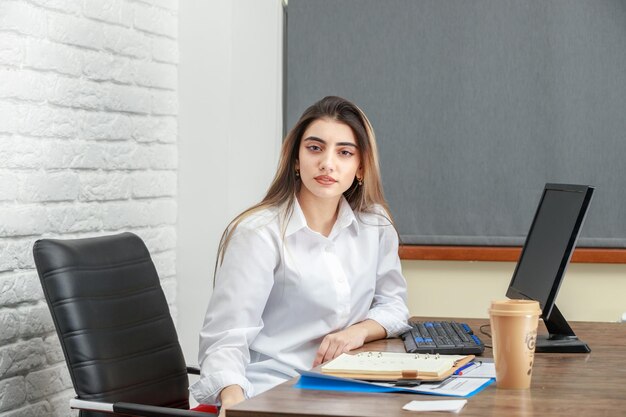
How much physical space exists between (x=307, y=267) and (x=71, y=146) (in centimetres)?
82

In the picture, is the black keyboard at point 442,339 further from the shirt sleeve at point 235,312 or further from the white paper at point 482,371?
the shirt sleeve at point 235,312

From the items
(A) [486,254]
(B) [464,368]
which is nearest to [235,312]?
(B) [464,368]

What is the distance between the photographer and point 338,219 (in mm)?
2389

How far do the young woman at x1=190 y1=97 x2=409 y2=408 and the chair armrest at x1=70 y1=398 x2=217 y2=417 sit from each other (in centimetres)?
7

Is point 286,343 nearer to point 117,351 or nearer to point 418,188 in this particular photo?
point 117,351

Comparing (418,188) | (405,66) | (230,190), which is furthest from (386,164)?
(230,190)

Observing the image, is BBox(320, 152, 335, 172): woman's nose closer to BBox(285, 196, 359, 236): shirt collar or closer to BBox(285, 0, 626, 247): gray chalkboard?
BBox(285, 196, 359, 236): shirt collar

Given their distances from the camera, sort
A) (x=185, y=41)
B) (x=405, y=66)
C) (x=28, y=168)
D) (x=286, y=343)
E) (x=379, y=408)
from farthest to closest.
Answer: (x=405, y=66) < (x=185, y=41) < (x=28, y=168) < (x=286, y=343) < (x=379, y=408)

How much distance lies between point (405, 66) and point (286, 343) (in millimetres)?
1525

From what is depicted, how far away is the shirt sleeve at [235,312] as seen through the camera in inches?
77.9

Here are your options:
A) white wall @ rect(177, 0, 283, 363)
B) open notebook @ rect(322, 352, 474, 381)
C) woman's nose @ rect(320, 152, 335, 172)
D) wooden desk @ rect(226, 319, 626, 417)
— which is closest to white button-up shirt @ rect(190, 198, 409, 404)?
woman's nose @ rect(320, 152, 335, 172)

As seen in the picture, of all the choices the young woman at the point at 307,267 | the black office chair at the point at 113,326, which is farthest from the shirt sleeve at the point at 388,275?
the black office chair at the point at 113,326

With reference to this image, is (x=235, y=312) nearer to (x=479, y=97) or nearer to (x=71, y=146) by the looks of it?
(x=71, y=146)

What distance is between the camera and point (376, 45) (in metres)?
3.48
